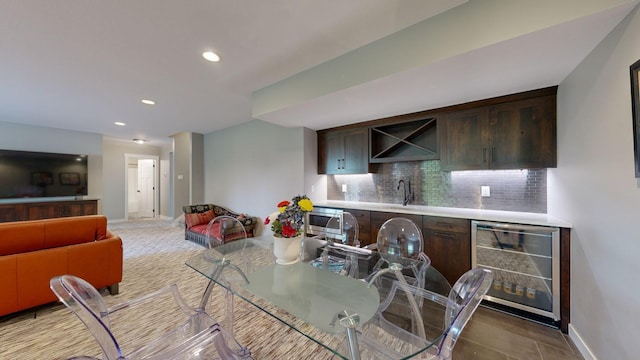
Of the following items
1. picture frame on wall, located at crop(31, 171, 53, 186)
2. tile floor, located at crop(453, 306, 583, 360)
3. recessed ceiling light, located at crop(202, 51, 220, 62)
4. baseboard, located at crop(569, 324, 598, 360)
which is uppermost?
recessed ceiling light, located at crop(202, 51, 220, 62)

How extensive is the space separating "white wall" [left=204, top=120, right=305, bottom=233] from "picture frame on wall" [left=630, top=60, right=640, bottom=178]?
11.0 ft

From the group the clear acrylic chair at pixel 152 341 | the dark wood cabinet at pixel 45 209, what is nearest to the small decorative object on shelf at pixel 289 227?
the clear acrylic chair at pixel 152 341

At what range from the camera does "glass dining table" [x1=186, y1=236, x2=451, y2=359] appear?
1.11 m

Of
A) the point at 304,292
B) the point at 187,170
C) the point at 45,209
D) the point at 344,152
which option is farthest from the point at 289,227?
the point at 45,209

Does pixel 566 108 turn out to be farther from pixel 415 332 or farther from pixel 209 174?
pixel 209 174

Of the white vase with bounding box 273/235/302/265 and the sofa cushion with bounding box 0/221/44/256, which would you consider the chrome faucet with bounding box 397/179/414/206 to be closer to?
the white vase with bounding box 273/235/302/265

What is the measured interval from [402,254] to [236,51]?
8.26ft

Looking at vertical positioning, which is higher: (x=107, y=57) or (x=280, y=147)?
(x=107, y=57)

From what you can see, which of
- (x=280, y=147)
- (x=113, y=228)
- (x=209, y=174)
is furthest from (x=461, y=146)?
(x=113, y=228)

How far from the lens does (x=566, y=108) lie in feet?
6.86

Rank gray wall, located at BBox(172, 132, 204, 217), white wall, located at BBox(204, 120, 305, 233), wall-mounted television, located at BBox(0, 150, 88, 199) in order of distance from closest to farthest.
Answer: white wall, located at BBox(204, 120, 305, 233)
wall-mounted television, located at BBox(0, 150, 88, 199)
gray wall, located at BBox(172, 132, 204, 217)

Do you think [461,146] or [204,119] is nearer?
[461,146]

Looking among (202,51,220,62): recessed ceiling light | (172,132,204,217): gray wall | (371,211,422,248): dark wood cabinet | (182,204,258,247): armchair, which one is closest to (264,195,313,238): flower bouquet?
(371,211,422,248): dark wood cabinet

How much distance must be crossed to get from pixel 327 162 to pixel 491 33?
2805 millimetres
